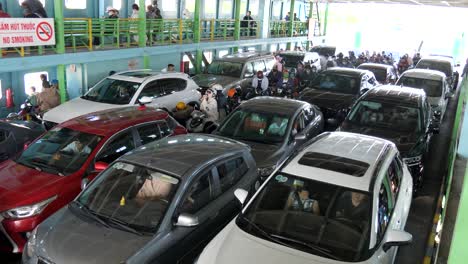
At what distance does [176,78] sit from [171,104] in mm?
897

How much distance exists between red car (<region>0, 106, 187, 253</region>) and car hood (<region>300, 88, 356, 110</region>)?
5.82 meters

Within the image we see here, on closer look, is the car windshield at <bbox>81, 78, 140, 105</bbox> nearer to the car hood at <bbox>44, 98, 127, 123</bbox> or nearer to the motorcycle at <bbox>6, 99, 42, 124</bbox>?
the car hood at <bbox>44, 98, 127, 123</bbox>

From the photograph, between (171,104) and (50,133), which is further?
(171,104)

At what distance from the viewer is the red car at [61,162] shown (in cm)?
574

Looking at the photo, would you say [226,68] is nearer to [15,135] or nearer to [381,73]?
[381,73]

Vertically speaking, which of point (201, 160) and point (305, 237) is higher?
point (201, 160)

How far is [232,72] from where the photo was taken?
16.0 m

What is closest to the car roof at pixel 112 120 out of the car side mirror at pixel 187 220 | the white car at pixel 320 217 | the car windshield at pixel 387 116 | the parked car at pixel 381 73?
the car side mirror at pixel 187 220

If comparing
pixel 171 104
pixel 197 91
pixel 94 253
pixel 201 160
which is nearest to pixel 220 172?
pixel 201 160

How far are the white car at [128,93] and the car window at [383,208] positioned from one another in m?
7.13

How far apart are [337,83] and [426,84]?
3.14m

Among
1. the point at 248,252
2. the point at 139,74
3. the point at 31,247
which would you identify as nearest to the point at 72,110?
the point at 139,74

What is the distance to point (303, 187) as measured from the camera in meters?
5.16

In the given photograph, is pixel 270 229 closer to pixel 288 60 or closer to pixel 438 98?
pixel 438 98
